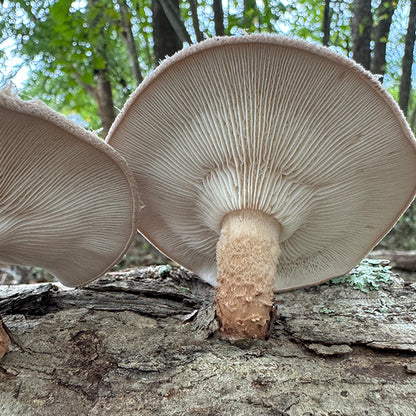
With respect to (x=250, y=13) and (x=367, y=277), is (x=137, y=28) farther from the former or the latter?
(x=367, y=277)

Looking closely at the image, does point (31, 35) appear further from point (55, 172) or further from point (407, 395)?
point (407, 395)

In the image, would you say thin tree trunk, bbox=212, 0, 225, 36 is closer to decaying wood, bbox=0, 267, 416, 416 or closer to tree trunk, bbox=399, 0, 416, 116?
tree trunk, bbox=399, 0, 416, 116

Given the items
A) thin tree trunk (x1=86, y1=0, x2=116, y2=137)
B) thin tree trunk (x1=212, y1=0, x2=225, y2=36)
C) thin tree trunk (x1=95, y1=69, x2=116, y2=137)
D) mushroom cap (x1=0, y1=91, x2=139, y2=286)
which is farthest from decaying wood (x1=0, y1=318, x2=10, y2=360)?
thin tree trunk (x1=95, y1=69, x2=116, y2=137)

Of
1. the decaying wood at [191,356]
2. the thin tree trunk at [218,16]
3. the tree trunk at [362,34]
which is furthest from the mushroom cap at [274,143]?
the tree trunk at [362,34]

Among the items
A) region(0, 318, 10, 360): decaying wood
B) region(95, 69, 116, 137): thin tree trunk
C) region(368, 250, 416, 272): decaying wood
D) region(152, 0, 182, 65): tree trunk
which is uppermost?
region(152, 0, 182, 65): tree trunk

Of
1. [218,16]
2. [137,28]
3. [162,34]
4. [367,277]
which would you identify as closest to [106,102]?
[137,28]

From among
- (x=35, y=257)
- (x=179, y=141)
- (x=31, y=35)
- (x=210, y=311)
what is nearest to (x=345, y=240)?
(x=210, y=311)
